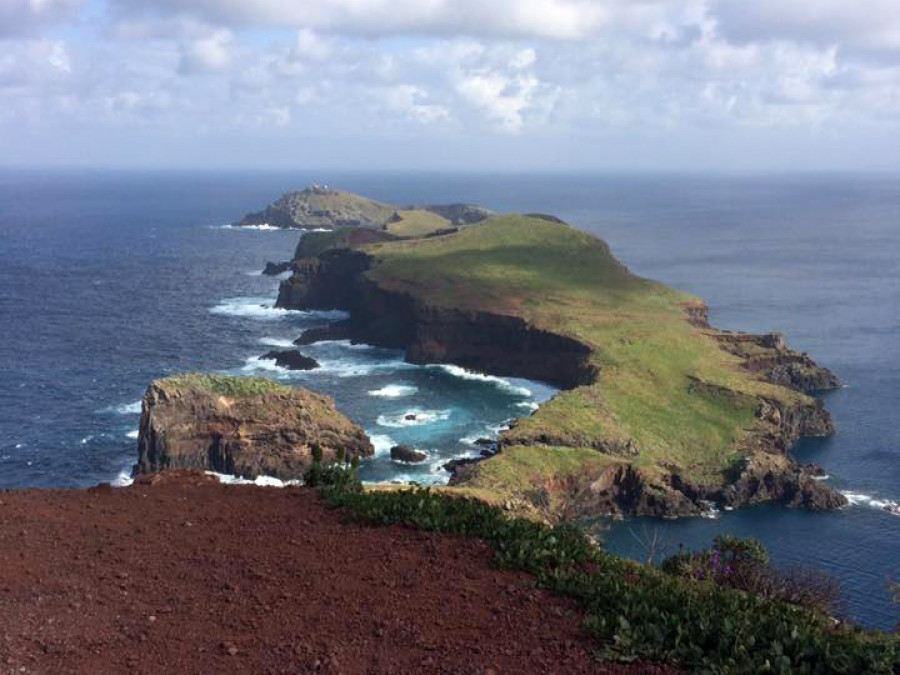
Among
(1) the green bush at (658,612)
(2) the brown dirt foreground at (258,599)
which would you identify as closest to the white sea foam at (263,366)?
(2) the brown dirt foreground at (258,599)

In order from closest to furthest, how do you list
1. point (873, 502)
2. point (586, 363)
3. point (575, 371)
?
1. point (873, 502)
2. point (586, 363)
3. point (575, 371)

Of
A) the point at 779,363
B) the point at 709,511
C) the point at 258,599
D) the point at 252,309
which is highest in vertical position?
the point at 258,599

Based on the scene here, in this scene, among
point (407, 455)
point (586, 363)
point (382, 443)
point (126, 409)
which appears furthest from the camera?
point (586, 363)

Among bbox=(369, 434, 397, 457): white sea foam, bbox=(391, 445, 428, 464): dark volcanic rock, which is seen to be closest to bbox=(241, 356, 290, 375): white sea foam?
bbox=(369, 434, 397, 457): white sea foam

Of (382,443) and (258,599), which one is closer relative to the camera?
(258,599)

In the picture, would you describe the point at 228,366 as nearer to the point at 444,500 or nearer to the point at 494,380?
the point at 494,380

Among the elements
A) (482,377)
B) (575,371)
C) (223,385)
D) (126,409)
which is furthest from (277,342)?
(575,371)

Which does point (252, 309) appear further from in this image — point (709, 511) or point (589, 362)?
point (709, 511)
